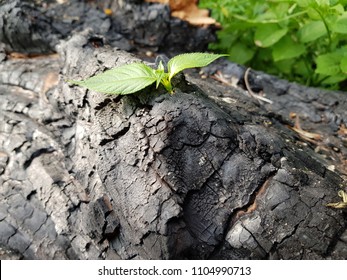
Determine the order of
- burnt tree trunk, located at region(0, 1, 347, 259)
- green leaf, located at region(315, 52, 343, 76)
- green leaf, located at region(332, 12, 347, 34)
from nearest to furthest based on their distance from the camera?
1. burnt tree trunk, located at region(0, 1, 347, 259)
2. green leaf, located at region(332, 12, 347, 34)
3. green leaf, located at region(315, 52, 343, 76)

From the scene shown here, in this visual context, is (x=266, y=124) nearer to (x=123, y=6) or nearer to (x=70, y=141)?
(x=70, y=141)

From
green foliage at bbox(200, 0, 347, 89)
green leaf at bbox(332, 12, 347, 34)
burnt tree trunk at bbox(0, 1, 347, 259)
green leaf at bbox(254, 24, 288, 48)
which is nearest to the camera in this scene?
burnt tree trunk at bbox(0, 1, 347, 259)

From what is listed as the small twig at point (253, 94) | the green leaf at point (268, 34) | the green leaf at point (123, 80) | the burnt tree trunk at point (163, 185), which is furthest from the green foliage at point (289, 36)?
the green leaf at point (123, 80)

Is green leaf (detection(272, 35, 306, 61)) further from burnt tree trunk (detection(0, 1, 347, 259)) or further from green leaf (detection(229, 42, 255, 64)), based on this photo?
burnt tree trunk (detection(0, 1, 347, 259))

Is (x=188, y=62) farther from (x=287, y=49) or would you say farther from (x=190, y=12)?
(x=190, y=12)

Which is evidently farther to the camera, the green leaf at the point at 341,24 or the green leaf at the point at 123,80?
the green leaf at the point at 341,24

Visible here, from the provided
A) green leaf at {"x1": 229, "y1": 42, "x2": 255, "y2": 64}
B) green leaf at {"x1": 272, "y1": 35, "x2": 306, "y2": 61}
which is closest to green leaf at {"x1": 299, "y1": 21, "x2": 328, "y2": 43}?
green leaf at {"x1": 272, "y1": 35, "x2": 306, "y2": 61}

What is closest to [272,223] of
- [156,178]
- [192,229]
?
[192,229]

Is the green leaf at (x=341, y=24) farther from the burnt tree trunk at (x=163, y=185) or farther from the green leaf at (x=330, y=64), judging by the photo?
the burnt tree trunk at (x=163, y=185)
